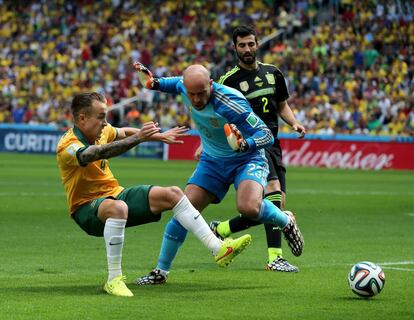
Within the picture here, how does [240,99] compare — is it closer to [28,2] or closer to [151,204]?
[151,204]

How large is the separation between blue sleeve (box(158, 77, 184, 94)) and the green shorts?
128 centimetres

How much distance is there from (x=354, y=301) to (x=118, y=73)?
3635 cm

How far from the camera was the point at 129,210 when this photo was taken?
9156mm

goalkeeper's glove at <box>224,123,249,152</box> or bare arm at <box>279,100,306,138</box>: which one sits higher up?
goalkeeper's glove at <box>224,123,249,152</box>

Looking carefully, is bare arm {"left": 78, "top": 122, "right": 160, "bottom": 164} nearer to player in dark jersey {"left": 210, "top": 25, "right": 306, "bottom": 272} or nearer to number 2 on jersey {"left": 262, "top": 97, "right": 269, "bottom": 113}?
player in dark jersey {"left": 210, "top": 25, "right": 306, "bottom": 272}

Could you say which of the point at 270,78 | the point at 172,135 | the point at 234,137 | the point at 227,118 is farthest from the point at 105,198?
the point at 270,78

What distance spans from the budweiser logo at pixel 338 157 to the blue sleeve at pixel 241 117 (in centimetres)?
2593

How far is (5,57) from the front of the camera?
152 feet

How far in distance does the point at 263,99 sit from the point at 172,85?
1549 millimetres

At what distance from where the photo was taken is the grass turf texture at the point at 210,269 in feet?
26.1

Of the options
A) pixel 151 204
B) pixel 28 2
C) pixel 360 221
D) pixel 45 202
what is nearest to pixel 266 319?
pixel 151 204

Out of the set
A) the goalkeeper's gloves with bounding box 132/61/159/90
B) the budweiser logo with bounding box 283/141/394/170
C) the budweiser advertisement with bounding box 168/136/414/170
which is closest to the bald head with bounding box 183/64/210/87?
the goalkeeper's gloves with bounding box 132/61/159/90

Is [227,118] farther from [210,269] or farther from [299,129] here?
[210,269]

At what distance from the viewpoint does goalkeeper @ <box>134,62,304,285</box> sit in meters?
9.48
